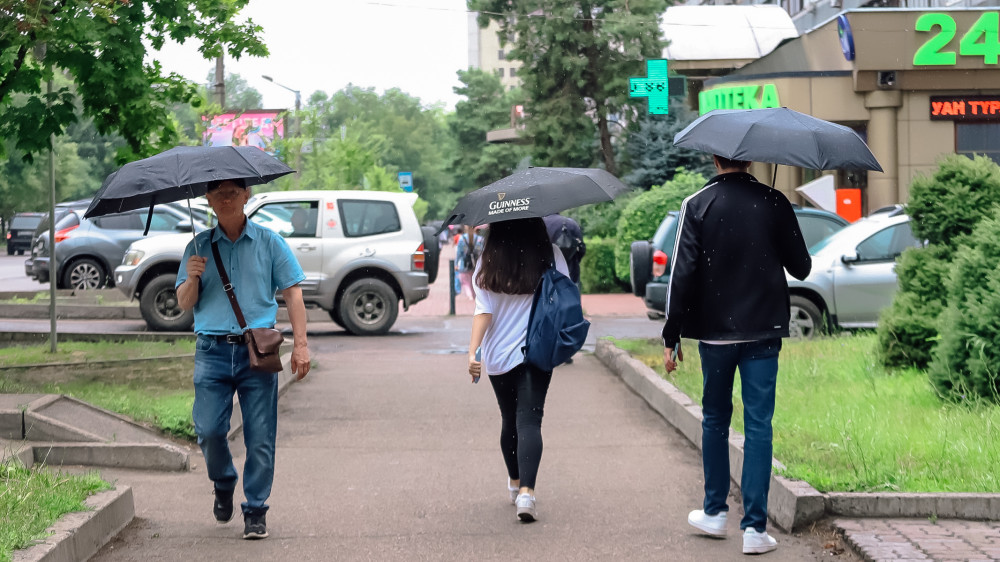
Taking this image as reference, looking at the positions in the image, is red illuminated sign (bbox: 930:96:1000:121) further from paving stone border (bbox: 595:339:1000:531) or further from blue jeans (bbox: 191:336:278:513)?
blue jeans (bbox: 191:336:278:513)

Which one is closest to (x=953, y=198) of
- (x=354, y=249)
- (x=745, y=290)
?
(x=745, y=290)

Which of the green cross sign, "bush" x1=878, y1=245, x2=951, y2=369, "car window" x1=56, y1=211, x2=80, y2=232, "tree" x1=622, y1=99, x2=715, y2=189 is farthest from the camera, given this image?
"tree" x1=622, y1=99, x2=715, y2=189

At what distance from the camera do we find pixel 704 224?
223 inches

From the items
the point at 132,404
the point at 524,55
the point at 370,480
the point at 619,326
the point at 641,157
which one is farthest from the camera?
the point at 524,55

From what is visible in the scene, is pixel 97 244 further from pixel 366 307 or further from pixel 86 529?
pixel 86 529

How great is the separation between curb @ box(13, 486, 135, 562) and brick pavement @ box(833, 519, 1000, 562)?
3266 mm

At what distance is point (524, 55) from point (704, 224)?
119ft

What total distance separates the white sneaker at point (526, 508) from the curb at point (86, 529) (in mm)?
1917

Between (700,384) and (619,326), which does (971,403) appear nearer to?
(700,384)

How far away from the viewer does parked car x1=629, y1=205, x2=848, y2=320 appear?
15211 millimetres

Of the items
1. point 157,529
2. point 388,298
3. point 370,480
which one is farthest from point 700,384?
point 388,298

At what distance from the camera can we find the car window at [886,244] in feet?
47.0

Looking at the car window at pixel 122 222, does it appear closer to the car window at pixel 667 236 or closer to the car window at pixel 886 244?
the car window at pixel 667 236

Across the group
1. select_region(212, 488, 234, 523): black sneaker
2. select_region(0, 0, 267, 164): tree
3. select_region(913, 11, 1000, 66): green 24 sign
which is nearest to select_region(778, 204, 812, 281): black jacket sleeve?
select_region(212, 488, 234, 523): black sneaker
